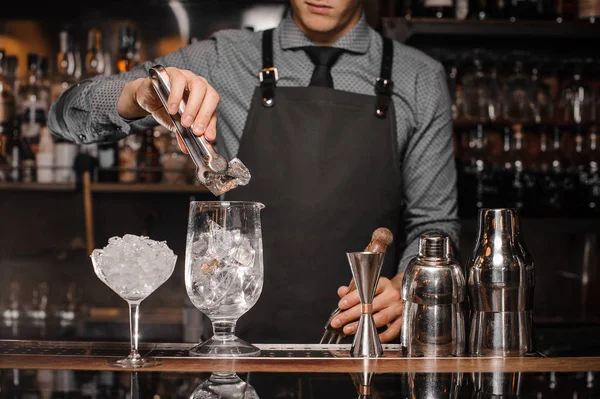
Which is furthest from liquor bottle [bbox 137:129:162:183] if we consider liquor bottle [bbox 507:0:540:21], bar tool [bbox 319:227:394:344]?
bar tool [bbox 319:227:394:344]

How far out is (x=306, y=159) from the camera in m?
1.91

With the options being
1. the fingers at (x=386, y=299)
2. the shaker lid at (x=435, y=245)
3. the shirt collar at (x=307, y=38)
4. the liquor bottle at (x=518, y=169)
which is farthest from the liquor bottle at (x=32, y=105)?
the shaker lid at (x=435, y=245)

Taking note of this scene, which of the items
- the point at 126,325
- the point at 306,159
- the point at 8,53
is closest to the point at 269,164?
the point at 306,159

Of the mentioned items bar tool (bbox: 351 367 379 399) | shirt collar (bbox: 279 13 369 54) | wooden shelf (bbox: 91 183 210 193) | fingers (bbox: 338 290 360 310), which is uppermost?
shirt collar (bbox: 279 13 369 54)

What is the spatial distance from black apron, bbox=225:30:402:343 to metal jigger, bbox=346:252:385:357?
686 millimetres

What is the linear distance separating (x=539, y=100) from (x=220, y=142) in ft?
5.10

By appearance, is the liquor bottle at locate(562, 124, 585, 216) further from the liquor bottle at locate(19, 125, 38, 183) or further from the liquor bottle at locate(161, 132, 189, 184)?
the liquor bottle at locate(19, 125, 38, 183)

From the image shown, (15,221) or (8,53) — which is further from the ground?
(8,53)

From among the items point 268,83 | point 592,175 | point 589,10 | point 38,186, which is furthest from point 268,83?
point 592,175

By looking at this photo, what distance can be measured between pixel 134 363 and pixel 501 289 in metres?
0.54

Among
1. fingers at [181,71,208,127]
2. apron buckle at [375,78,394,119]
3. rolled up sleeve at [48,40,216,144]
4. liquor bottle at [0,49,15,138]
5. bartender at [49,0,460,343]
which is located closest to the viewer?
fingers at [181,71,208,127]

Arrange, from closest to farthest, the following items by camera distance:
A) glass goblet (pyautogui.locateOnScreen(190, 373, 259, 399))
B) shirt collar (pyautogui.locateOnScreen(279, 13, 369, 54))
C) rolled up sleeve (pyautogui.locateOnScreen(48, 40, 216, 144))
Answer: glass goblet (pyautogui.locateOnScreen(190, 373, 259, 399))
rolled up sleeve (pyautogui.locateOnScreen(48, 40, 216, 144))
shirt collar (pyautogui.locateOnScreen(279, 13, 369, 54))

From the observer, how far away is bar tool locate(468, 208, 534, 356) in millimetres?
1111

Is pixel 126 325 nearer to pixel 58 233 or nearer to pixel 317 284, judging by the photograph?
pixel 58 233
